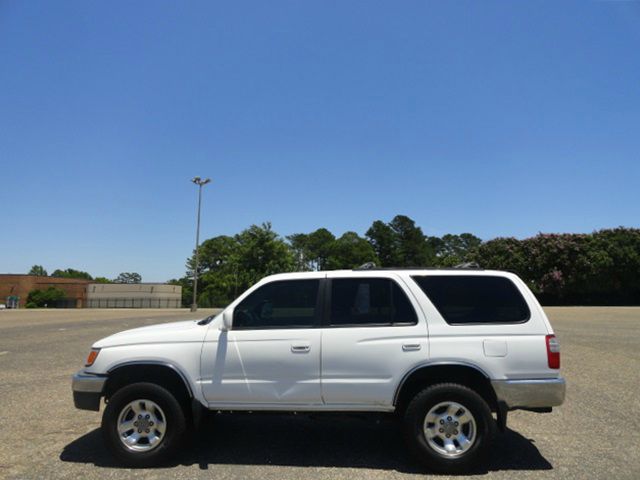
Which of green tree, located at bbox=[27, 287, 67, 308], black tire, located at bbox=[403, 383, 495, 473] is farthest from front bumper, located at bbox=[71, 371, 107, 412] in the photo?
green tree, located at bbox=[27, 287, 67, 308]

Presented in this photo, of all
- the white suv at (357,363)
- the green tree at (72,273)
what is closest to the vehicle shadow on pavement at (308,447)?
the white suv at (357,363)

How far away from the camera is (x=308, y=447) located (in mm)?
5113

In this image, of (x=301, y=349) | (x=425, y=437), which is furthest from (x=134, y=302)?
(x=425, y=437)

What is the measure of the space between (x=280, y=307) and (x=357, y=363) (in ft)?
3.11

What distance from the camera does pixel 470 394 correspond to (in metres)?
4.39

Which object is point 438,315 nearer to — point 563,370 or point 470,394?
point 470,394

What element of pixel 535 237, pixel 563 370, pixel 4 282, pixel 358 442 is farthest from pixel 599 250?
pixel 4 282

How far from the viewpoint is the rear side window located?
4.64 m

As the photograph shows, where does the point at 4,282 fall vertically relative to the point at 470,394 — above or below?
above

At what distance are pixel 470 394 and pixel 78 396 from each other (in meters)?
3.74

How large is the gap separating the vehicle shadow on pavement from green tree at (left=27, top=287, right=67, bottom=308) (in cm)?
7596

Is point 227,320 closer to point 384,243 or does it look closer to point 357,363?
point 357,363

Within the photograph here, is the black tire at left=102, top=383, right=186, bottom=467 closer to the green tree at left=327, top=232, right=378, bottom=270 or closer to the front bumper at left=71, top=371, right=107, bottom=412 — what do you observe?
the front bumper at left=71, top=371, right=107, bottom=412

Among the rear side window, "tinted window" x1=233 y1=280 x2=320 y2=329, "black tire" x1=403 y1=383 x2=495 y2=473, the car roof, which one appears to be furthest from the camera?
the car roof
